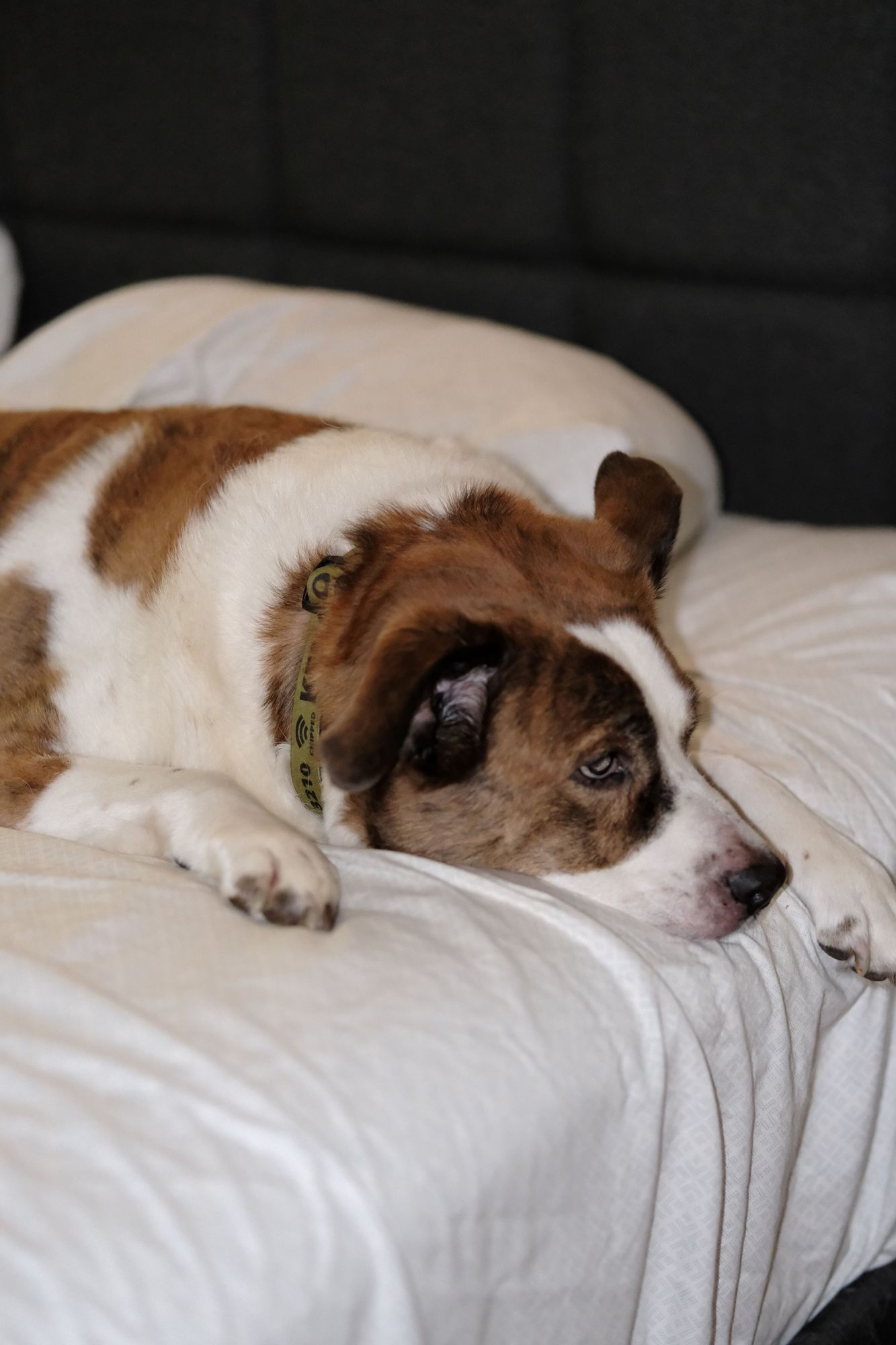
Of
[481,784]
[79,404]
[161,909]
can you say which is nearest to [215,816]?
[161,909]

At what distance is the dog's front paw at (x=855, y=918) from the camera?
5.44 feet

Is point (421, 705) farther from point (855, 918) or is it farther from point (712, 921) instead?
point (855, 918)

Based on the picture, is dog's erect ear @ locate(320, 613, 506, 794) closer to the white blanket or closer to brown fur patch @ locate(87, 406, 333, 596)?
the white blanket

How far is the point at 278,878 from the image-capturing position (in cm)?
143

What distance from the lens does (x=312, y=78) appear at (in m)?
3.39

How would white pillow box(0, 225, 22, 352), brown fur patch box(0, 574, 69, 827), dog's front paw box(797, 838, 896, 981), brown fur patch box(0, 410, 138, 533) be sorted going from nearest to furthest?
dog's front paw box(797, 838, 896, 981)
brown fur patch box(0, 574, 69, 827)
brown fur patch box(0, 410, 138, 533)
white pillow box(0, 225, 22, 352)

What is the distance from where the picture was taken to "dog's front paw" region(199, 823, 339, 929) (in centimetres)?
142

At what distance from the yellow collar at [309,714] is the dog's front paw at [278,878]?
201 mm

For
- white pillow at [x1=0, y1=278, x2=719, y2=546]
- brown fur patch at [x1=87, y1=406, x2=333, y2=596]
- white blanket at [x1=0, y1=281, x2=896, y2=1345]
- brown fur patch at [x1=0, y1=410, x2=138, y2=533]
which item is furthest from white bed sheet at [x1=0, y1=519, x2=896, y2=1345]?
white pillow at [x1=0, y1=278, x2=719, y2=546]

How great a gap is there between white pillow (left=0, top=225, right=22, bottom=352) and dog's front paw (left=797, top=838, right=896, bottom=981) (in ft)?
10.3

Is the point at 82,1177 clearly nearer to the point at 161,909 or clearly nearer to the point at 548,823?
the point at 161,909

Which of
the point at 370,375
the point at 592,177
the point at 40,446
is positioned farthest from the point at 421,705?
the point at 592,177

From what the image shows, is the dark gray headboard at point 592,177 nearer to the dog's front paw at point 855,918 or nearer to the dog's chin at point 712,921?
the dog's front paw at point 855,918

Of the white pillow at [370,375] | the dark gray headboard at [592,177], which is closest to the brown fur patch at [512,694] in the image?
the white pillow at [370,375]
